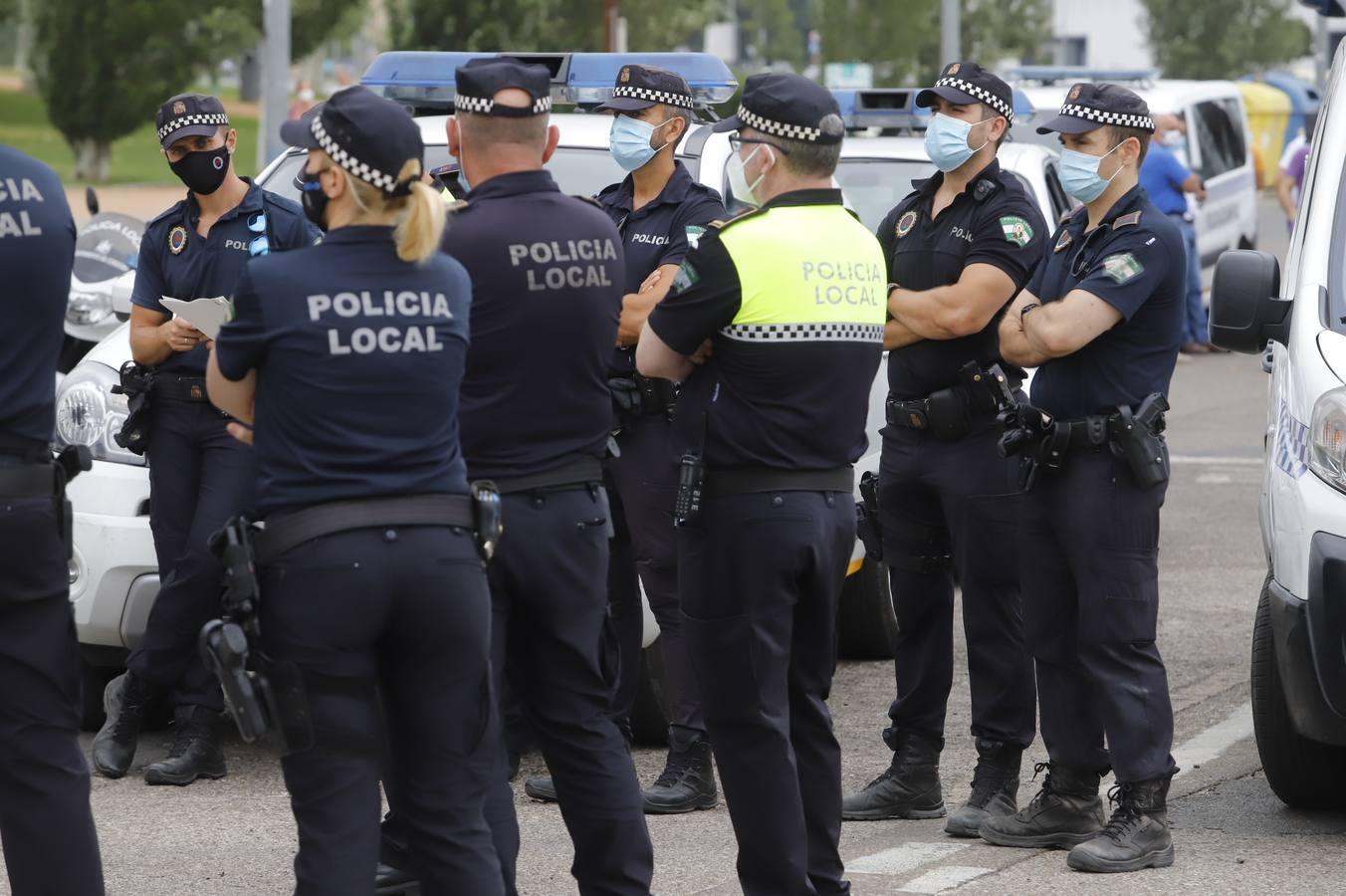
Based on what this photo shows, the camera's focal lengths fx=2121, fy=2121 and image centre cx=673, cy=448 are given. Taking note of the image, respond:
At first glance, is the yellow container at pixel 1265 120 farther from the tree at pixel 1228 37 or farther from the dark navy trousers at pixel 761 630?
the dark navy trousers at pixel 761 630

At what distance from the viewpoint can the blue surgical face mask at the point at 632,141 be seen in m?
6.16

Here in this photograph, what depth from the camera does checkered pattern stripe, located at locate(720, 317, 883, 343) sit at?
459 cm

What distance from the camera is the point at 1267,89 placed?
36219 millimetres

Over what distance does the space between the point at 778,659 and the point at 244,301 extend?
152 centimetres

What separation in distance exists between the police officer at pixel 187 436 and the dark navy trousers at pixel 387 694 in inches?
91.4

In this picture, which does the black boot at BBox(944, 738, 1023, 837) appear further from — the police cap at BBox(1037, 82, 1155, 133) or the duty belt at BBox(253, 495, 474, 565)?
the duty belt at BBox(253, 495, 474, 565)

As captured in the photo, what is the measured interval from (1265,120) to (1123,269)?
31.6m

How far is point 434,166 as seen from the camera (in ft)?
23.9

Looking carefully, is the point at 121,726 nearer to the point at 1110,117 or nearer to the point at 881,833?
the point at 881,833

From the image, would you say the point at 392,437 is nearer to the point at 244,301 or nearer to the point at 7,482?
the point at 244,301

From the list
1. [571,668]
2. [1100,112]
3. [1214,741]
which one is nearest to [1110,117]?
[1100,112]

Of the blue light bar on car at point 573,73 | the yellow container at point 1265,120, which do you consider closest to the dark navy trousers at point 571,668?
the blue light bar on car at point 573,73

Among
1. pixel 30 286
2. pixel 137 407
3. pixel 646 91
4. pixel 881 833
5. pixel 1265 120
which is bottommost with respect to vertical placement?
pixel 1265 120

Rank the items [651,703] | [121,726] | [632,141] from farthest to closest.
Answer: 1. [651,703]
2. [121,726]
3. [632,141]
